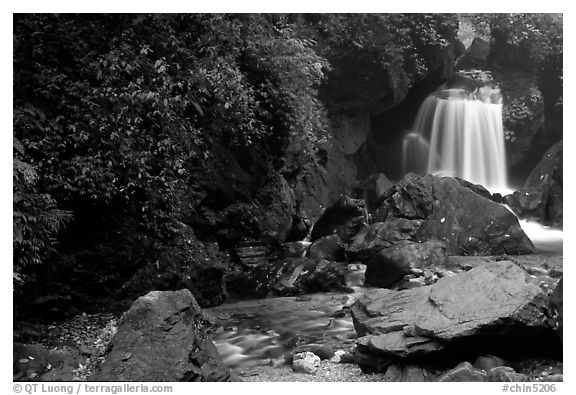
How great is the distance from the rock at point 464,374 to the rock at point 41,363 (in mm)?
3064

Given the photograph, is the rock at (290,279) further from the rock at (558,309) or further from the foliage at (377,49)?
the foliage at (377,49)

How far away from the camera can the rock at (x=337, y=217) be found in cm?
1068

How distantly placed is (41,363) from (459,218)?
806 centimetres

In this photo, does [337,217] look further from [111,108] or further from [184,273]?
[111,108]

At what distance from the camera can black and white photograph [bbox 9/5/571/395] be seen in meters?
3.96

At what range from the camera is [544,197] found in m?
11.5

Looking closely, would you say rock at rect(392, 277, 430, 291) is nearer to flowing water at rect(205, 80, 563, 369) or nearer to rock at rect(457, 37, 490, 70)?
flowing water at rect(205, 80, 563, 369)

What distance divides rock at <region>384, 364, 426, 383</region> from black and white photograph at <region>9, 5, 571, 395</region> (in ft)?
0.04

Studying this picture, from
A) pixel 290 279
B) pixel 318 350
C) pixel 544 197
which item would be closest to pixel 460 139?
pixel 544 197

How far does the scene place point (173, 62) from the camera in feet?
18.0

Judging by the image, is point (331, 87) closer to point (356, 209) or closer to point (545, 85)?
point (356, 209)
